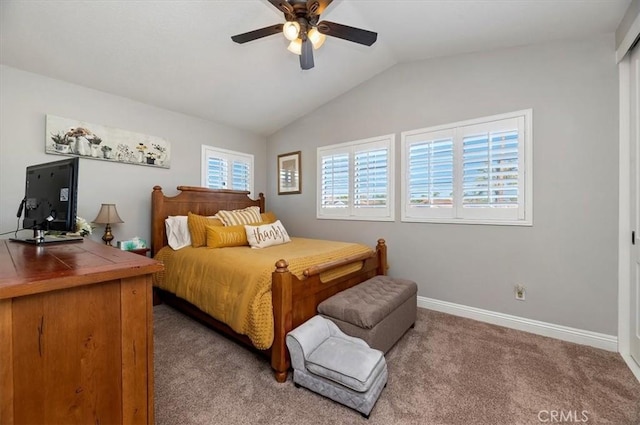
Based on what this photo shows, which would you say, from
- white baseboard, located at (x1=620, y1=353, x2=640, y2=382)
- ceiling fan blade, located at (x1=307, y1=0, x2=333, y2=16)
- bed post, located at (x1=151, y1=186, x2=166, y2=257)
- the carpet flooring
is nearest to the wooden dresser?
the carpet flooring

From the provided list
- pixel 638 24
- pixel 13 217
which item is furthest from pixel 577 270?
Result: pixel 13 217

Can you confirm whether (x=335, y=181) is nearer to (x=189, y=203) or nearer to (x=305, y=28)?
(x=189, y=203)

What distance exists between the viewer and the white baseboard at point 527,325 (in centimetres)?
227

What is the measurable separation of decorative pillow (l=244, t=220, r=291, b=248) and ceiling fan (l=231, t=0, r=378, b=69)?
1795mm

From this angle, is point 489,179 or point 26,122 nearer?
point 26,122

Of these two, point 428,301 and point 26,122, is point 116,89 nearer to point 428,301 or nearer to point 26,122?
point 26,122

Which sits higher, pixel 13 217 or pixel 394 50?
pixel 394 50

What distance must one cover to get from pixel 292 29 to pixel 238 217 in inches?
87.0

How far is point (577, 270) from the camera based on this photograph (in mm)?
2381

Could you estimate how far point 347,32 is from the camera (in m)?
Result: 2.02

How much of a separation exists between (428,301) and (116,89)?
13.9ft

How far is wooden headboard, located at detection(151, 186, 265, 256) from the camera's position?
3.28 metres

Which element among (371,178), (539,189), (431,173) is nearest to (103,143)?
(371,178)

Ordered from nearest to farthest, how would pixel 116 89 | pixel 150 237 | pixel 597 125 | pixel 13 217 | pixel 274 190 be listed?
pixel 597 125
pixel 13 217
pixel 116 89
pixel 150 237
pixel 274 190
